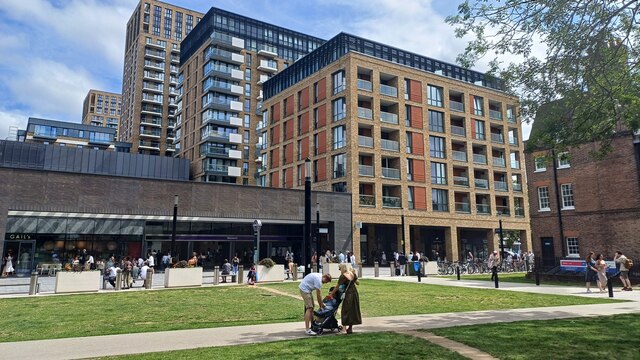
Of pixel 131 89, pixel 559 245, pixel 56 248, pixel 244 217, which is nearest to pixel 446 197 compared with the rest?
pixel 559 245

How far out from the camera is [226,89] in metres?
63.1

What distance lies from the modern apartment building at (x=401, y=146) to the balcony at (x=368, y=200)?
108 millimetres

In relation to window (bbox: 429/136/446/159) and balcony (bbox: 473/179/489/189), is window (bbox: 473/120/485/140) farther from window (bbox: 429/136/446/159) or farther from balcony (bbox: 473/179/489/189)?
window (bbox: 429/136/446/159)

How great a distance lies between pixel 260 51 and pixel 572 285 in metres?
55.9

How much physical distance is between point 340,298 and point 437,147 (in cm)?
3831

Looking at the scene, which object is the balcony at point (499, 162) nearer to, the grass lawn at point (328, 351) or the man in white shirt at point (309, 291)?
the man in white shirt at point (309, 291)

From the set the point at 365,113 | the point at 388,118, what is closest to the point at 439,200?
the point at 388,118

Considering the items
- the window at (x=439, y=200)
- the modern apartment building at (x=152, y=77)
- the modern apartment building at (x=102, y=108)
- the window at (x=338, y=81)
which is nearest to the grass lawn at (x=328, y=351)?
the window at (x=338, y=81)

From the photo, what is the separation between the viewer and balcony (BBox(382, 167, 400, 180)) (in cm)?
4169

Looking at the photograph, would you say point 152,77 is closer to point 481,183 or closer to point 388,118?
point 388,118

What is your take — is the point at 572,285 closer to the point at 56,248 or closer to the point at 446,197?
the point at 446,197

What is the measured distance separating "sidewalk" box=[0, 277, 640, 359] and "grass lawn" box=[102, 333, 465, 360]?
0.57 m

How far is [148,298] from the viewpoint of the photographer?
16922 millimetres

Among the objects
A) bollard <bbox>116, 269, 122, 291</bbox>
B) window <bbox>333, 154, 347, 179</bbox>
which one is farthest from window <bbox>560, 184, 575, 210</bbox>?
bollard <bbox>116, 269, 122, 291</bbox>
